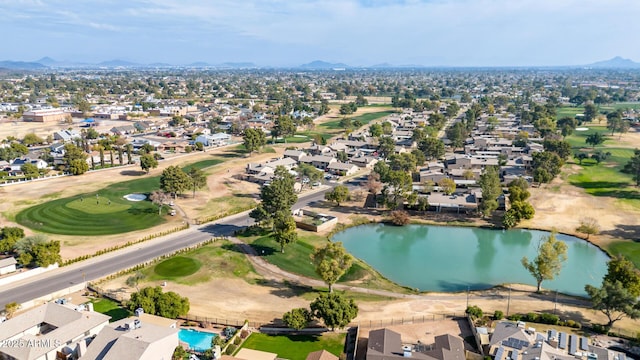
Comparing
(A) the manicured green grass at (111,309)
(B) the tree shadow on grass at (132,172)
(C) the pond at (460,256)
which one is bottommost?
(C) the pond at (460,256)

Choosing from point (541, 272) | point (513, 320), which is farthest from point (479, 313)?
point (541, 272)

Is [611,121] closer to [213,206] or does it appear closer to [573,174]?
[573,174]

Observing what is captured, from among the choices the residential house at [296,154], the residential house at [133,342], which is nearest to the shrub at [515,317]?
the residential house at [133,342]

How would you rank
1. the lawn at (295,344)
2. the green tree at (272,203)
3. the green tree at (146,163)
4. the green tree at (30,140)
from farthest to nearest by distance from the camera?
the green tree at (30,140) → the green tree at (146,163) → the green tree at (272,203) → the lawn at (295,344)

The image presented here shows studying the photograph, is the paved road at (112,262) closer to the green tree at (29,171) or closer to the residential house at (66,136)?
the green tree at (29,171)

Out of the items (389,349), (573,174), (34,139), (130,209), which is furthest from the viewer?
(34,139)

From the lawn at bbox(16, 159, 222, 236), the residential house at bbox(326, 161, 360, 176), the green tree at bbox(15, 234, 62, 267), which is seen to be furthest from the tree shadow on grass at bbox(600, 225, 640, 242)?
the green tree at bbox(15, 234, 62, 267)

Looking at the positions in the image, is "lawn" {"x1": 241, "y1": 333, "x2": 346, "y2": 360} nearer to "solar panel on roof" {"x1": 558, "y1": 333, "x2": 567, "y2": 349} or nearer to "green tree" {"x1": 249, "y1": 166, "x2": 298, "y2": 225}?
"solar panel on roof" {"x1": 558, "y1": 333, "x2": 567, "y2": 349}
